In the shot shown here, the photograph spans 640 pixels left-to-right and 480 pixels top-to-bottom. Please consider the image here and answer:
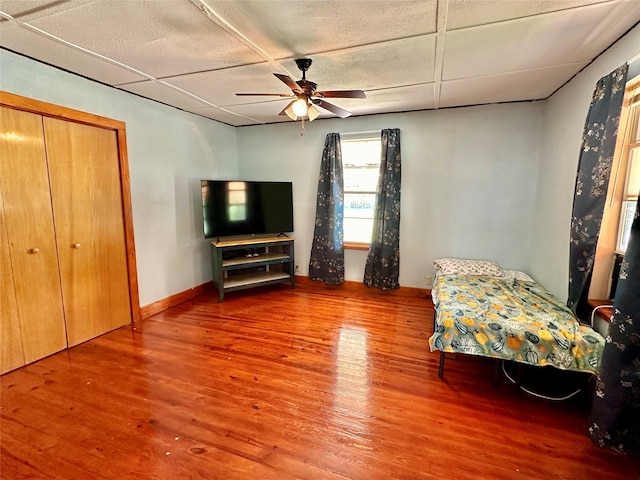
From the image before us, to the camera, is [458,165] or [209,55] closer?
[209,55]

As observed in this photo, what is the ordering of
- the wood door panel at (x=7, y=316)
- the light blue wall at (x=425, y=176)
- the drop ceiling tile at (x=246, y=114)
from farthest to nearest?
1. the drop ceiling tile at (x=246, y=114)
2. the light blue wall at (x=425, y=176)
3. the wood door panel at (x=7, y=316)

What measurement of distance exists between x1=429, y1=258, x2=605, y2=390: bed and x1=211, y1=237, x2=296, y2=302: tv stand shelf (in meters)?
2.25

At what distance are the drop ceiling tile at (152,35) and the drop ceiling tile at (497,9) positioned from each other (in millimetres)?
1340

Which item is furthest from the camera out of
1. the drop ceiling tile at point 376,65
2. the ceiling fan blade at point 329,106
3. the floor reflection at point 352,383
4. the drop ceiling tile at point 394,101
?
the drop ceiling tile at point 394,101

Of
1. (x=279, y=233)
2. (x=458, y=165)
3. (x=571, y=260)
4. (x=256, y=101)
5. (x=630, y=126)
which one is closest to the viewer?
(x=630, y=126)

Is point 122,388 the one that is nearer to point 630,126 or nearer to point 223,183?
point 223,183

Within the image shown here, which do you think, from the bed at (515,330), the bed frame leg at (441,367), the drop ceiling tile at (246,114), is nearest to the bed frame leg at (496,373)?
the bed at (515,330)

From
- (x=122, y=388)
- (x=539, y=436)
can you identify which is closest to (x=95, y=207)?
(x=122, y=388)

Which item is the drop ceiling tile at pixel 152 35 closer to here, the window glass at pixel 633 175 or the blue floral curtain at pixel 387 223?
the blue floral curtain at pixel 387 223

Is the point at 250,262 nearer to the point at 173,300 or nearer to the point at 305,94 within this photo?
the point at 173,300

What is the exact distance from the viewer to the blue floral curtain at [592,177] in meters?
1.84

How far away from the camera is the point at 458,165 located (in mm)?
3572

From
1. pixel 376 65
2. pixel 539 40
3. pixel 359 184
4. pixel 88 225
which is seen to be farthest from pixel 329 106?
pixel 88 225

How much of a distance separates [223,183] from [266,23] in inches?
91.2
